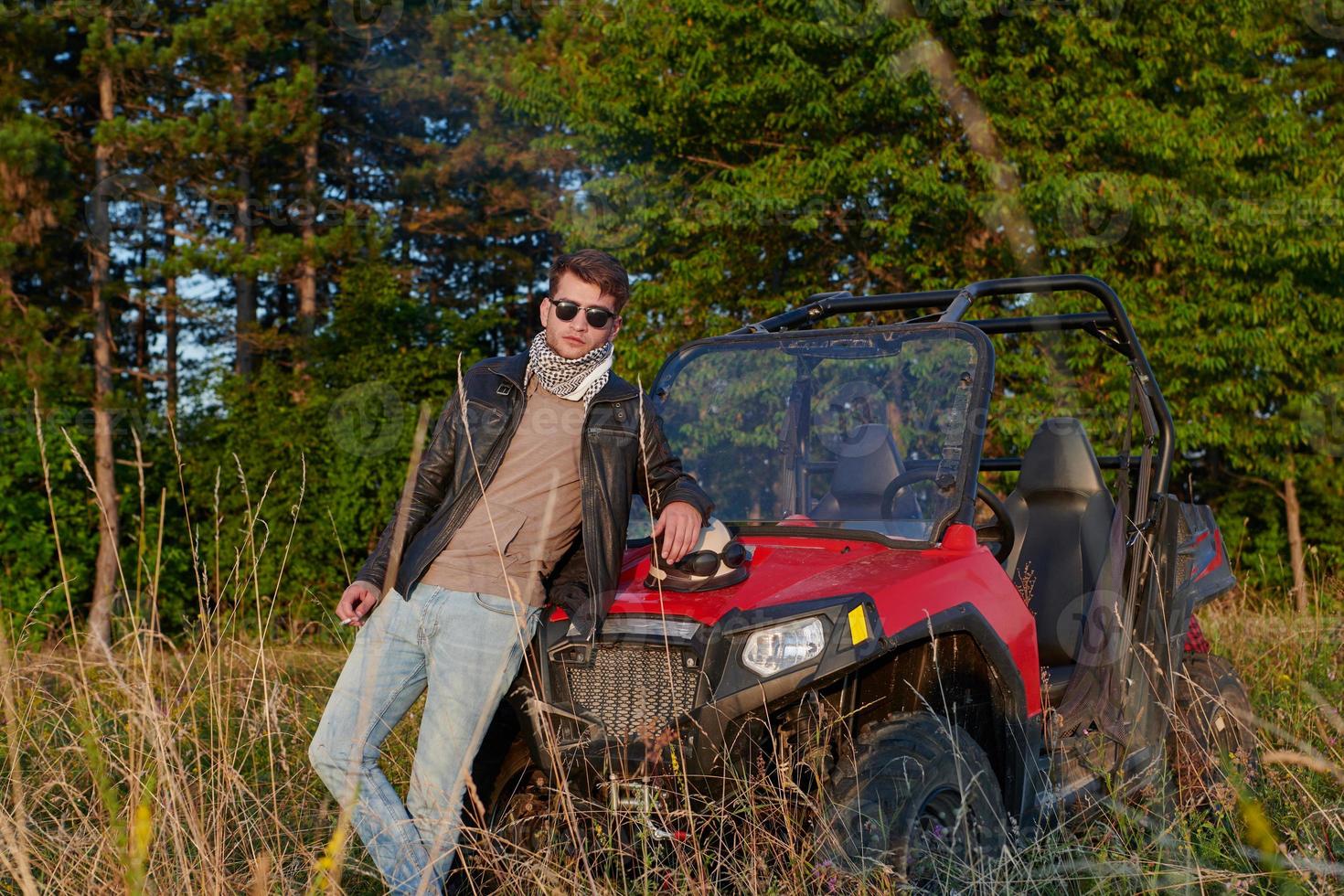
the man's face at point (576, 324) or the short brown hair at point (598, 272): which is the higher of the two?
the short brown hair at point (598, 272)

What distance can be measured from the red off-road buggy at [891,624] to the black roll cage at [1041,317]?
1cm

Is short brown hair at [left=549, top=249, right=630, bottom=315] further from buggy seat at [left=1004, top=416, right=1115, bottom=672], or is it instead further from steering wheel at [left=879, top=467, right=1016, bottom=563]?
buggy seat at [left=1004, top=416, right=1115, bottom=672]

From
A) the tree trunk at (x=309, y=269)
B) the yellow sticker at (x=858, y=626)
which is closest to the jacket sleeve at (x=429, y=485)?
the yellow sticker at (x=858, y=626)

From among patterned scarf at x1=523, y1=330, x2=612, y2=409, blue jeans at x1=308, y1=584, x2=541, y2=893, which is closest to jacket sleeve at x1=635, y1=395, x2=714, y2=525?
patterned scarf at x1=523, y1=330, x2=612, y2=409

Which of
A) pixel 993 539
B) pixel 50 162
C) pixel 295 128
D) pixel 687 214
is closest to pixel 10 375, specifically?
pixel 50 162

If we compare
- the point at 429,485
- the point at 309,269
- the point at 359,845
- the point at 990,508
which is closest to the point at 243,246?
the point at 309,269

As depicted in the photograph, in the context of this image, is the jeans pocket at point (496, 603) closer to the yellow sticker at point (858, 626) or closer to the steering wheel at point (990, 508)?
the yellow sticker at point (858, 626)

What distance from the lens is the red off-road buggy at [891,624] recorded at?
10.6 ft

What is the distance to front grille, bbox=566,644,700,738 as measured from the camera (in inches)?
128

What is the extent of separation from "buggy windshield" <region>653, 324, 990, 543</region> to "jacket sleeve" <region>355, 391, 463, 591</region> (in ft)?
3.36

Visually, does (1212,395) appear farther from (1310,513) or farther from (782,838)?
(782,838)

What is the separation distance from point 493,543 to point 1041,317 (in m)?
2.35

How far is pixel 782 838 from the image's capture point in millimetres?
3354

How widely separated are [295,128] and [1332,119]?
1372 centimetres
